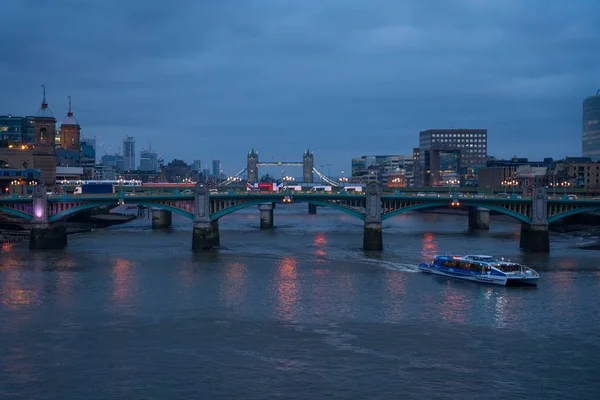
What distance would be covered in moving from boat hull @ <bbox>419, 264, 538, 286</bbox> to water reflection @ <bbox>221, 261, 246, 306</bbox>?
17.8m

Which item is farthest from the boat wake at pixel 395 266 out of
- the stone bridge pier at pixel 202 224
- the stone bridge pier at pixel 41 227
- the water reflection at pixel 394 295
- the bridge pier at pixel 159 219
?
the bridge pier at pixel 159 219

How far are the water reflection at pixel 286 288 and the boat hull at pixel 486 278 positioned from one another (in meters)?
13.3

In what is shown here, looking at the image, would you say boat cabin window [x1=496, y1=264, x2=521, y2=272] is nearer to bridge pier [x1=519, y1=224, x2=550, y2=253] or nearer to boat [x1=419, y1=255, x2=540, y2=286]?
boat [x1=419, y1=255, x2=540, y2=286]

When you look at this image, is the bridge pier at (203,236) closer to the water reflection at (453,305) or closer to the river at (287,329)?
the river at (287,329)

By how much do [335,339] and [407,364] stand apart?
5.79 metres

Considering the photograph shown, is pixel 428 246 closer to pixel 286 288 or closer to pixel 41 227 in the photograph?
pixel 286 288

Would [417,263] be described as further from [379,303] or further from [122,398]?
[122,398]

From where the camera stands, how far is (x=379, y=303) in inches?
2146

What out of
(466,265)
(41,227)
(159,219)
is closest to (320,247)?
(466,265)

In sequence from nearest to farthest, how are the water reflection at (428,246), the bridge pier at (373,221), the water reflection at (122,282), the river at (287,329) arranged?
the river at (287,329)
the water reflection at (122,282)
the water reflection at (428,246)
the bridge pier at (373,221)

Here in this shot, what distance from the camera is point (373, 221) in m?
85.8

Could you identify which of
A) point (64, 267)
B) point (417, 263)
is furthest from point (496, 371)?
point (64, 267)

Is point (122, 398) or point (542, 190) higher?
point (542, 190)

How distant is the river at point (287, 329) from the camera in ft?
118
